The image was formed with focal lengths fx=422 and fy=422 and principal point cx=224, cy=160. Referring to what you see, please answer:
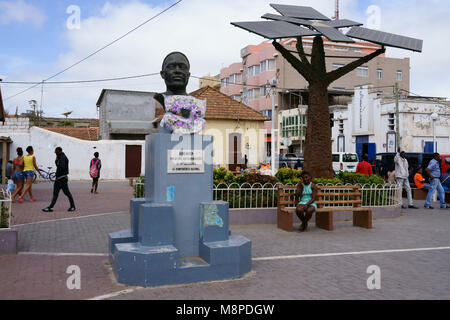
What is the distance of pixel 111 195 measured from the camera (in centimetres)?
1702

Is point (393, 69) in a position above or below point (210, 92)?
above

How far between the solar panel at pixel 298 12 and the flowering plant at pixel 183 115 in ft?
23.5

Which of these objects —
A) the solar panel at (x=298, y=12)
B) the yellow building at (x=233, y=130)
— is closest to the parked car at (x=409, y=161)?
the yellow building at (x=233, y=130)

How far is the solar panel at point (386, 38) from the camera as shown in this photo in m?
11.9

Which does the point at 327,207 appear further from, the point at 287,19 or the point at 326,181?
the point at 287,19

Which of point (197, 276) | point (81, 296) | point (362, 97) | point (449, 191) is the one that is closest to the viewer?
point (81, 296)

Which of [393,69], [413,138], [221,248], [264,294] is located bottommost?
[264,294]

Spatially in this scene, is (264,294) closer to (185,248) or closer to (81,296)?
(185,248)

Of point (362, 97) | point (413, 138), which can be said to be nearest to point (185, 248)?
point (413, 138)

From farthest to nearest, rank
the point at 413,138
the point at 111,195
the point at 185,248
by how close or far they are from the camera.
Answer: the point at 413,138 → the point at 111,195 → the point at 185,248

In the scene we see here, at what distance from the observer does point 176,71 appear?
6.33 m

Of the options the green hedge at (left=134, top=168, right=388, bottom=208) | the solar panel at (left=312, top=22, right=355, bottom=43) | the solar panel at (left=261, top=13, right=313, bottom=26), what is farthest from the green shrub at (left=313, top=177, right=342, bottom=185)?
the solar panel at (left=261, top=13, right=313, bottom=26)

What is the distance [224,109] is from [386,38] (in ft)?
45.8

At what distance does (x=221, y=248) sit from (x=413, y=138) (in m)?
33.1
